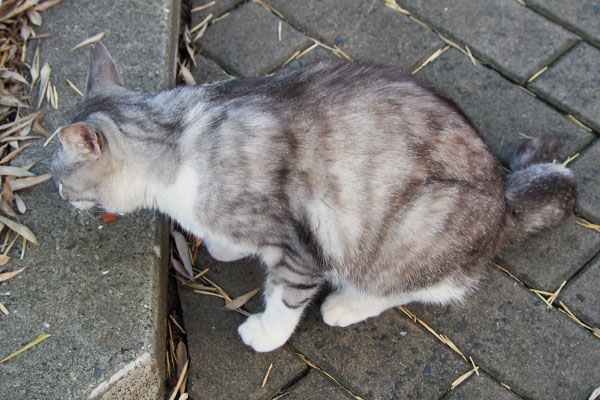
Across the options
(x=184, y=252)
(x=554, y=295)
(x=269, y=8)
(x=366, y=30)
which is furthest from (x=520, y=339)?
(x=269, y=8)

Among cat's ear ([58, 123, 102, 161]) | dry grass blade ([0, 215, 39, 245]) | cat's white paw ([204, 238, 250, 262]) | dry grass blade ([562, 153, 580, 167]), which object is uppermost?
cat's ear ([58, 123, 102, 161])

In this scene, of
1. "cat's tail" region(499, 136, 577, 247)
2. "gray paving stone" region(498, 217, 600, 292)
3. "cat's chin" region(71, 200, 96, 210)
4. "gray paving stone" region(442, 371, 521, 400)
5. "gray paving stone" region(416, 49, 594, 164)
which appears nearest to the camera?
"cat's chin" region(71, 200, 96, 210)

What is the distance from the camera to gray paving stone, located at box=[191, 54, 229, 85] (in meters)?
2.95

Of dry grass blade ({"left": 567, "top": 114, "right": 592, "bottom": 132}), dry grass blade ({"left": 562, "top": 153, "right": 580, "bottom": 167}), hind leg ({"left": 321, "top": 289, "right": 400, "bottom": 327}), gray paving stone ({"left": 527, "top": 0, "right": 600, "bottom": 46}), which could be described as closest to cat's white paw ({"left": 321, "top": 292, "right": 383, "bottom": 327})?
hind leg ({"left": 321, "top": 289, "right": 400, "bottom": 327})

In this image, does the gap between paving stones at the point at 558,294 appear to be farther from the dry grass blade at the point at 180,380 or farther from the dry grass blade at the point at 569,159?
the dry grass blade at the point at 180,380

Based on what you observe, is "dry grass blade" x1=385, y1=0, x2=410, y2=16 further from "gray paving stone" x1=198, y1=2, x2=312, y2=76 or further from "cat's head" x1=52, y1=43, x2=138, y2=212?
"cat's head" x1=52, y1=43, x2=138, y2=212

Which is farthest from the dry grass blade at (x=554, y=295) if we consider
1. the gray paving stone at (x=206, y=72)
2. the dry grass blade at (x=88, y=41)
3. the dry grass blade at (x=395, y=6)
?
the dry grass blade at (x=88, y=41)

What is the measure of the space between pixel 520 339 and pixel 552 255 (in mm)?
395

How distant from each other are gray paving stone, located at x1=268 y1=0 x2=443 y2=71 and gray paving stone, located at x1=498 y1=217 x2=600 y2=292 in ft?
3.28

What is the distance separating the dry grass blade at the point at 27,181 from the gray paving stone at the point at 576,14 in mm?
2442

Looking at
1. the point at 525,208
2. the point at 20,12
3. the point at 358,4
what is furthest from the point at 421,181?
the point at 20,12

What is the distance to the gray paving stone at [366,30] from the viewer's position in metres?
3.01

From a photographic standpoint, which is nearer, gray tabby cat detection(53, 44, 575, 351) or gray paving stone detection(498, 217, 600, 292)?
gray tabby cat detection(53, 44, 575, 351)

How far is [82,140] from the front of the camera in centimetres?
190
